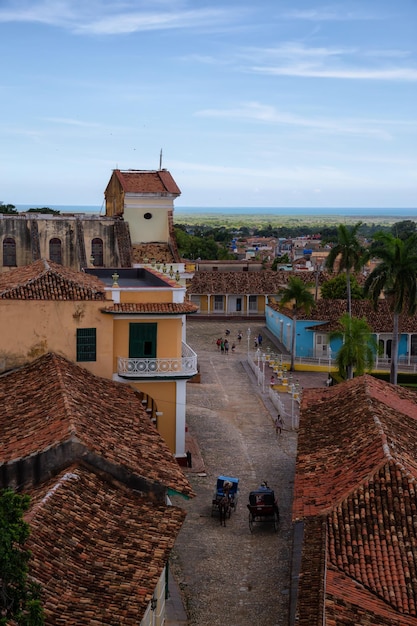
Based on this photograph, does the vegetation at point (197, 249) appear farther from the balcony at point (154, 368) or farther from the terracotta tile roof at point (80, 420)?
the terracotta tile roof at point (80, 420)

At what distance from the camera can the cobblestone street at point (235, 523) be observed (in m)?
14.4

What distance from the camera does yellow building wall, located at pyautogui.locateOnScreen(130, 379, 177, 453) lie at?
70.0ft

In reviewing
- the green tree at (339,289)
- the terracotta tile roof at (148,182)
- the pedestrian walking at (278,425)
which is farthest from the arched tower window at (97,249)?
the green tree at (339,289)

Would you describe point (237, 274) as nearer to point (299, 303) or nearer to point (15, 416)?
point (299, 303)

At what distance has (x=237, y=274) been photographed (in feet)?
193

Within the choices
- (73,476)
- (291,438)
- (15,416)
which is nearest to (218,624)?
(73,476)

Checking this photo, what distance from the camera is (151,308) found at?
21.1m

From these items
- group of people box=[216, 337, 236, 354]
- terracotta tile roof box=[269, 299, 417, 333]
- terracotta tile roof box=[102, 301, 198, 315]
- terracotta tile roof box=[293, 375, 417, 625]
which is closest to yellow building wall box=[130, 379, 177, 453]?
terracotta tile roof box=[102, 301, 198, 315]

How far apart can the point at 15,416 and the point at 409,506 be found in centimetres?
758

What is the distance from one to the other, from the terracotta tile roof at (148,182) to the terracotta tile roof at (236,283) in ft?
56.8

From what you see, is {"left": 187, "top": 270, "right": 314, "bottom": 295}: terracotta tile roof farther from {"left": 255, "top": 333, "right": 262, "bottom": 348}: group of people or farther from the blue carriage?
the blue carriage

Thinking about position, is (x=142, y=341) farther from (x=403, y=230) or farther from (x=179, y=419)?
(x=403, y=230)

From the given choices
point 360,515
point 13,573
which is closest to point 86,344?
point 360,515

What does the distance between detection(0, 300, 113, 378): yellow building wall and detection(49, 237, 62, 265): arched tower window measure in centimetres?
1823
